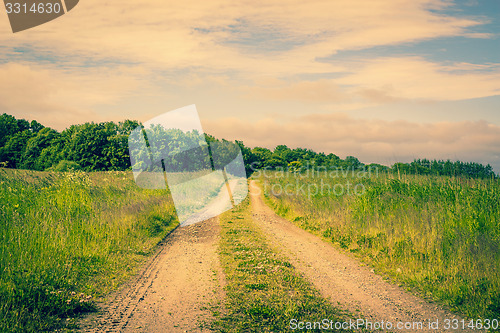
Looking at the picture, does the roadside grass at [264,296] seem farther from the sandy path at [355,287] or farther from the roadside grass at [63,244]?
the roadside grass at [63,244]

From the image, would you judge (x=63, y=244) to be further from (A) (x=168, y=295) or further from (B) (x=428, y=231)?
(B) (x=428, y=231)

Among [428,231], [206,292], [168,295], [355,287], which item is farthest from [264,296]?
[428,231]

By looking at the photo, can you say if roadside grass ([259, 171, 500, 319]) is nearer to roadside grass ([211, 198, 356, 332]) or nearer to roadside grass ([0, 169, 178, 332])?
roadside grass ([211, 198, 356, 332])

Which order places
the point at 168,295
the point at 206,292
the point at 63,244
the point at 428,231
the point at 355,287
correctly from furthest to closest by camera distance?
the point at 428,231
the point at 63,244
the point at 355,287
the point at 206,292
the point at 168,295

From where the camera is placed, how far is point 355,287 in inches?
282

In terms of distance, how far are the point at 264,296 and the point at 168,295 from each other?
198 cm

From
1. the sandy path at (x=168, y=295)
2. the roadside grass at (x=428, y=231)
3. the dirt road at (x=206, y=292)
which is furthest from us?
the roadside grass at (x=428, y=231)

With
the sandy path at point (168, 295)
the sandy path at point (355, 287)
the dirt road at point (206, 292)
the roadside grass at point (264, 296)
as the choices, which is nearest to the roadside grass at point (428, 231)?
the sandy path at point (355, 287)

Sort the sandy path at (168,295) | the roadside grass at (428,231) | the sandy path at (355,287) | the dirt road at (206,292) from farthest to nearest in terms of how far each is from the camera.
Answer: the roadside grass at (428,231)
the sandy path at (355,287)
the dirt road at (206,292)
the sandy path at (168,295)

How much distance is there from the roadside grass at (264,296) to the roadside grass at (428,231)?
105 inches

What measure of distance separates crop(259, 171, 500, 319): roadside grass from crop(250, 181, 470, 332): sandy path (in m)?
0.51

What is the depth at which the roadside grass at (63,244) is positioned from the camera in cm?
531

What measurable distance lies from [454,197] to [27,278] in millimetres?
13308

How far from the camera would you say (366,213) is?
483 inches
